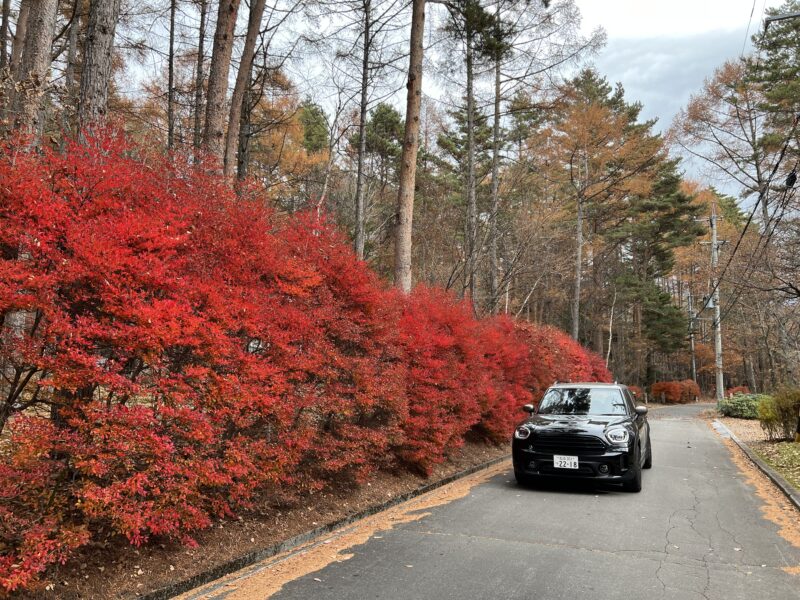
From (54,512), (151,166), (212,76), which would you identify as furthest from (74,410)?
(212,76)

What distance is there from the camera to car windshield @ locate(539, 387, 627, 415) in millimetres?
8195

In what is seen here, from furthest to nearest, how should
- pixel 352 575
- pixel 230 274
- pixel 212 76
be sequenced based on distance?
pixel 212 76
pixel 230 274
pixel 352 575

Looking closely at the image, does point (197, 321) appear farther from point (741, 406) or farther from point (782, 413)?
point (741, 406)

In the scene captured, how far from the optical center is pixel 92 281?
3.39 metres

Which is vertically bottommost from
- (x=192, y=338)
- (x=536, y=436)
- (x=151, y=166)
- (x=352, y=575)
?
(x=352, y=575)

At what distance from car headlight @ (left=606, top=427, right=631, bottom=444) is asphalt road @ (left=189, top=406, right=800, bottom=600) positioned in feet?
2.51

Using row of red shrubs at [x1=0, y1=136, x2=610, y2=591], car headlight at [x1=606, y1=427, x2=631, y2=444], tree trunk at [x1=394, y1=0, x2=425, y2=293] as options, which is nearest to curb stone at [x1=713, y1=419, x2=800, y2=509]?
car headlight at [x1=606, y1=427, x2=631, y2=444]

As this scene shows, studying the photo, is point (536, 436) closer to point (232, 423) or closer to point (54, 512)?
point (232, 423)

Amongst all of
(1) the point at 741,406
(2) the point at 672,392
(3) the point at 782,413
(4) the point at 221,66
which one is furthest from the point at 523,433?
(2) the point at 672,392

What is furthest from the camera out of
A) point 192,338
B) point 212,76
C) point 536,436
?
point 212,76

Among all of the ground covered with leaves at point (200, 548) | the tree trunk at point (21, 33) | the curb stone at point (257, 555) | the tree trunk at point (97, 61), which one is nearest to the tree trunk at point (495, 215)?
the curb stone at point (257, 555)

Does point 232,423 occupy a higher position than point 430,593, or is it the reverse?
point 232,423

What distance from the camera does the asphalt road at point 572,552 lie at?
12.9 feet

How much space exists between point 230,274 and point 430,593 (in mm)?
2950
